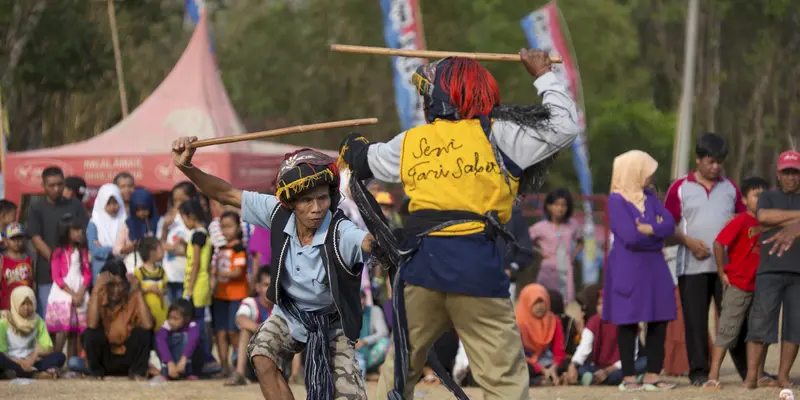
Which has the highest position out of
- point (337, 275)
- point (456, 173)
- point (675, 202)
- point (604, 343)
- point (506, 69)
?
point (506, 69)

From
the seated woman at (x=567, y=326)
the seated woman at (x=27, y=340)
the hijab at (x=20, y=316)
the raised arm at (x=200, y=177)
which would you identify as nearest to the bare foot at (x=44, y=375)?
the seated woman at (x=27, y=340)

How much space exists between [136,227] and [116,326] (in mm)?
1185

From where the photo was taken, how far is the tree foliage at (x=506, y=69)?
37.2 meters

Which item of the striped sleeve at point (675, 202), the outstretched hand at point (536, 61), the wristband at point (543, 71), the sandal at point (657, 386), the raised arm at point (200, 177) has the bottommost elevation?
the sandal at point (657, 386)

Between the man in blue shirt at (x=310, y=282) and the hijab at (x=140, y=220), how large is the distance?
5852 mm

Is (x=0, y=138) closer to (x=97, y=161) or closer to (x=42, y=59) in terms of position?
(x=97, y=161)

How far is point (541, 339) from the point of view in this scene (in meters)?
11.5

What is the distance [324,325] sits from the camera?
6.95 meters

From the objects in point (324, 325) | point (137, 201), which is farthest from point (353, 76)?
point (324, 325)

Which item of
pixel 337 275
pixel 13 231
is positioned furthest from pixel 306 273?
pixel 13 231

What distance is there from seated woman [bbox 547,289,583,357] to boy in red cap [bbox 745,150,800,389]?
1.74m

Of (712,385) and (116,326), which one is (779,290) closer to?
(712,385)

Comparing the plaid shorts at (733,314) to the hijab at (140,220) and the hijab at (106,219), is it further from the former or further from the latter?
the hijab at (106,219)

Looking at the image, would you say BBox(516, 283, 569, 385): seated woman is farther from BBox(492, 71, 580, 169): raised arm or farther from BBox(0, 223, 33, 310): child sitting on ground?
BBox(492, 71, 580, 169): raised arm
